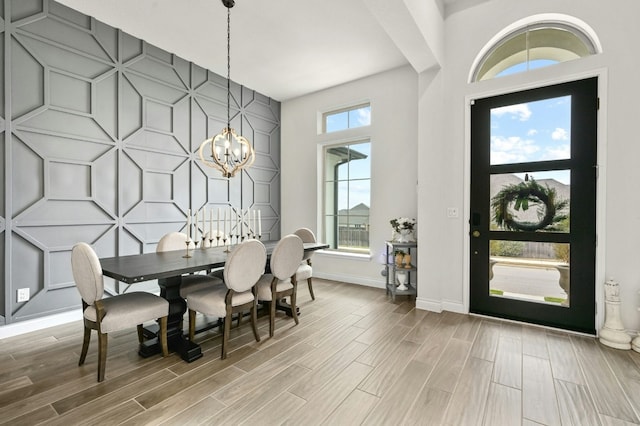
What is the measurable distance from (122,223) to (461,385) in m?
3.86

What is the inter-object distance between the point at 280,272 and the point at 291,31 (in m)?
2.85

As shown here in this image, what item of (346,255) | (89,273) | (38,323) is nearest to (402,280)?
(346,255)

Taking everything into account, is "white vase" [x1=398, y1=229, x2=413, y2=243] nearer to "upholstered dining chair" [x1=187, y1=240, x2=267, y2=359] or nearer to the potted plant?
the potted plant

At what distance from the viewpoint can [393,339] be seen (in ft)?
8.91

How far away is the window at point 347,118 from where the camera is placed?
4.80 meters

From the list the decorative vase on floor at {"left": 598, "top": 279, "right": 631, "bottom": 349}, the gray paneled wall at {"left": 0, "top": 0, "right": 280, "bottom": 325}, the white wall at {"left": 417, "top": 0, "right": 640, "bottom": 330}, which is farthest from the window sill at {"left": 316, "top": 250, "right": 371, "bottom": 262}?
the decorative vase on floor at {"left": 598, "top": 279, "right": 631, "bottom": 349}

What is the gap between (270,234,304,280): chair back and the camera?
9.08 ft

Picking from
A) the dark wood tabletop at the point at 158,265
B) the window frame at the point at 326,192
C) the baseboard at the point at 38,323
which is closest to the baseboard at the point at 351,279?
the window frame at the point at 326,192

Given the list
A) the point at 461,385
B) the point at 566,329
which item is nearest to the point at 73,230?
the point at 461,385

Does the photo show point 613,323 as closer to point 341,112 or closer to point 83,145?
point 341,112

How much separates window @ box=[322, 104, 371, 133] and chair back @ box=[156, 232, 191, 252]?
10.2ft

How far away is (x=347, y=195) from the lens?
510cm

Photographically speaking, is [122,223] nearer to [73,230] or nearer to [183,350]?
[73,230]

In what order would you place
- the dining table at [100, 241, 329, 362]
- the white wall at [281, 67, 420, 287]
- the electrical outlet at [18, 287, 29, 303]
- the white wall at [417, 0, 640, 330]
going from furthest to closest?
1. the white wall at [281, 67, 420, 287]
2. the electrical outlet at [18, 287, 29, 303]
3. the white wall at [417, 0, 640, 330]
4. the dining table at [100, 241, 329, 362]
